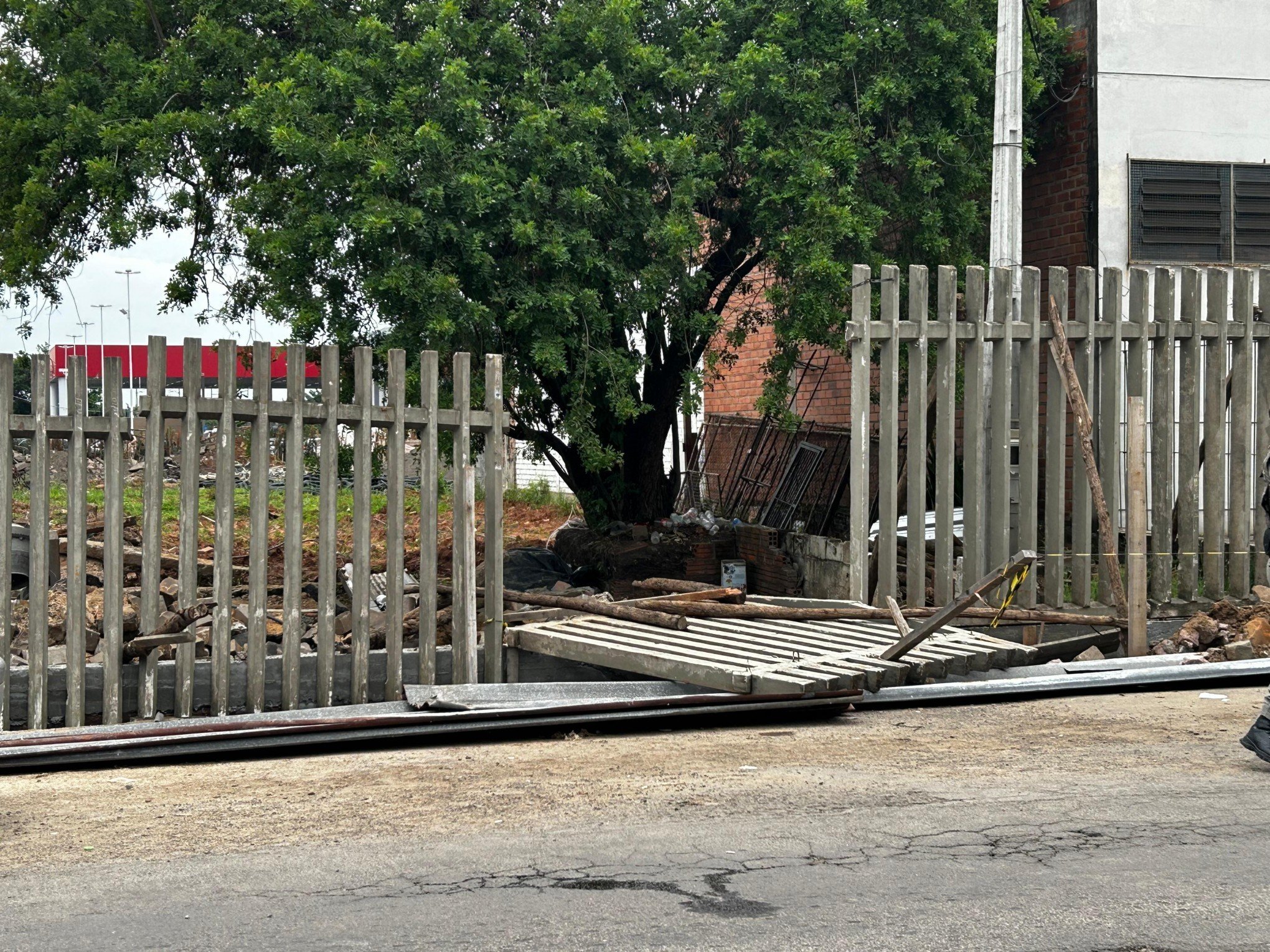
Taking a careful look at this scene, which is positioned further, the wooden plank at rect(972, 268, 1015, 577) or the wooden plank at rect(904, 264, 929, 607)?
the wooden plank at rect(972, 268, 1015, 577)

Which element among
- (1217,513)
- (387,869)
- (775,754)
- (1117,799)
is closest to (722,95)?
Answer: (1217,513)

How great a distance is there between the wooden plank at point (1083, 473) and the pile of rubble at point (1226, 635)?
70 cm

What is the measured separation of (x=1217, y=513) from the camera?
10.4 m

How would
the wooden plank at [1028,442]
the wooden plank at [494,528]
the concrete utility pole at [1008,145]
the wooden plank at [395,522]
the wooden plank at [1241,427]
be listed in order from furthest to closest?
the concrete utility pole at [1008,145]
the wooden plank at [1241,427]
the wooden plank at [1028,442]
the wooden plank at [494,528]
the wooden plank at [395,522]

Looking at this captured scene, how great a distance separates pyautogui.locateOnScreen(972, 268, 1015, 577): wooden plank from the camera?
9.88m

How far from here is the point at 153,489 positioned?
302 inches

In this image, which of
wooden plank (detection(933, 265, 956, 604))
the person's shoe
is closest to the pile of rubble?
wooden plank (detection(933, 265, 956, 604))

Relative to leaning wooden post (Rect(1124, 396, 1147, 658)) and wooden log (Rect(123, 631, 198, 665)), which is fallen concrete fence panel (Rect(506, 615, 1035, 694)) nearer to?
leaning wooden post (Rect(1124, 396, 1147, 658))

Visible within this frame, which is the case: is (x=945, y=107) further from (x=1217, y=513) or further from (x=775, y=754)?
(x=775, y=754)

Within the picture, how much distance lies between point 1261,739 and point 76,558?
244 inches

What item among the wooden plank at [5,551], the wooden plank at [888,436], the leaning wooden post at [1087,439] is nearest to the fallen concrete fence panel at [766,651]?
the wooden plank at [888,436]

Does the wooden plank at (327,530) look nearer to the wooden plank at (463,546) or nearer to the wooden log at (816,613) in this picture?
the wooden plank at (463,546)

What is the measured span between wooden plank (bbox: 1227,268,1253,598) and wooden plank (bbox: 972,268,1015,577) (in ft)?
6.29

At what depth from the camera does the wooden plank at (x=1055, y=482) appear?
998 cm
